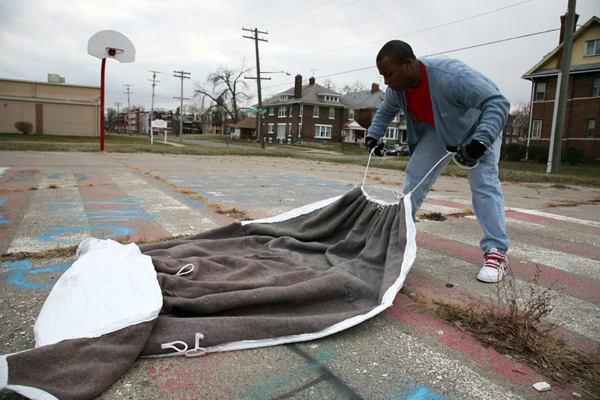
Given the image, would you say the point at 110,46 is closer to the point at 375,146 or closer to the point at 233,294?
the point at 375,146

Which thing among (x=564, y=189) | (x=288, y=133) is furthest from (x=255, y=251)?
(x=288, y=133)

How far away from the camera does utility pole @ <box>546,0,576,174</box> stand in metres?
14.0

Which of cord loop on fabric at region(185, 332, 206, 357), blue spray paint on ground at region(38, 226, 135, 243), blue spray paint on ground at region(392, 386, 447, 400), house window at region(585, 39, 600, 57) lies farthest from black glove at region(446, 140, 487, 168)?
house window at region(585, 39, 600, 57)

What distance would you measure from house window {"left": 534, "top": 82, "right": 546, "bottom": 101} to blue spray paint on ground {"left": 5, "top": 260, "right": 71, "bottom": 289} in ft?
117

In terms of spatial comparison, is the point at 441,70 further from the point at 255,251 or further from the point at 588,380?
the point at 588,380

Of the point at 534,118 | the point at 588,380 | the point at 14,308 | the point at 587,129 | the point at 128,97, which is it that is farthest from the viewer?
the point at 128,97

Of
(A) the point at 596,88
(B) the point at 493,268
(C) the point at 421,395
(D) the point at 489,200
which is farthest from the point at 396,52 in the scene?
(A) the point at 596,88

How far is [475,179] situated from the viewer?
2797 millimetres

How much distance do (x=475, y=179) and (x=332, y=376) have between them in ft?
6.39

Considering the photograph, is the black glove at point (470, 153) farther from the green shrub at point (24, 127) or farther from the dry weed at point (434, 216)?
the green shrub at point (24, 127)

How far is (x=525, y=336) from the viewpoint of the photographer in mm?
1728

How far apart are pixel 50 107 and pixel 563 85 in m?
44.5

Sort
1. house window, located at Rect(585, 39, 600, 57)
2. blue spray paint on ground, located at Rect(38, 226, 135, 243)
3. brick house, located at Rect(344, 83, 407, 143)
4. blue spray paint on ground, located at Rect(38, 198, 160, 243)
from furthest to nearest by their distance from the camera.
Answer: brick house, located at Rect(344, 83, 407, 143), house window, located at Rect(585, 39, 600, 57), blue spray paint on ground, located at Rect(38, 198, 160, 243), blue spray paint on ground, located at Rect(38, 226, 135, 243)

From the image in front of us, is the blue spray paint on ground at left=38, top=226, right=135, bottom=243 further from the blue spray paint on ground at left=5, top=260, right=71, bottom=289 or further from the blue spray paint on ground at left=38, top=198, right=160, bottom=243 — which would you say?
the blue spray paint on ground at left=5, top=260, right=71, bottom=289
